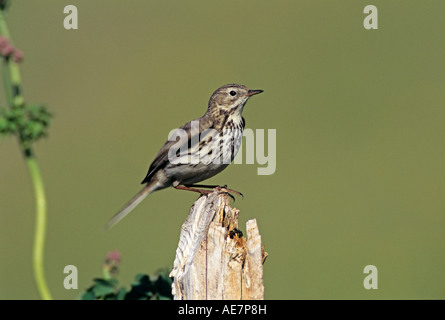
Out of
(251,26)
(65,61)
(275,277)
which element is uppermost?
(251,26)

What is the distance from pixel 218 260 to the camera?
191 inches

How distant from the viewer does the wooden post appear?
15.8 feet

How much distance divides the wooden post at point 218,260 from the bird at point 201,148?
5.85 feet

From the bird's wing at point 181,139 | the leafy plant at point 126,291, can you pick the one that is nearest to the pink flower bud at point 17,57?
the leafy plant at point 126,291

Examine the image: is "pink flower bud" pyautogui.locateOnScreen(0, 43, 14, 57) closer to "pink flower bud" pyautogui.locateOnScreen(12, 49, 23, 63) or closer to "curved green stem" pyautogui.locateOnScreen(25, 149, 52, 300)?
"pink flower bud" pyautogui.locateOnScreen(12, 49, 23, 63)

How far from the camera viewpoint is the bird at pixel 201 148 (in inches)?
275

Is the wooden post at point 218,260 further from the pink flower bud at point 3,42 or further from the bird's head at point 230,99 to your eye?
the bird's head at point 230,99

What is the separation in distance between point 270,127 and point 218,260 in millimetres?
Result: 9464

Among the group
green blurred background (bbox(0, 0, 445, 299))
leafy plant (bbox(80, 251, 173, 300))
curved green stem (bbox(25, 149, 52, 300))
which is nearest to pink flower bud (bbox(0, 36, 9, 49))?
curved green stem (bbox(25, 149, 52, 300))

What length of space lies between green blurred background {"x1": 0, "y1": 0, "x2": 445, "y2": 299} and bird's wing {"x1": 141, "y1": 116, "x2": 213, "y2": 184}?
3383mm
